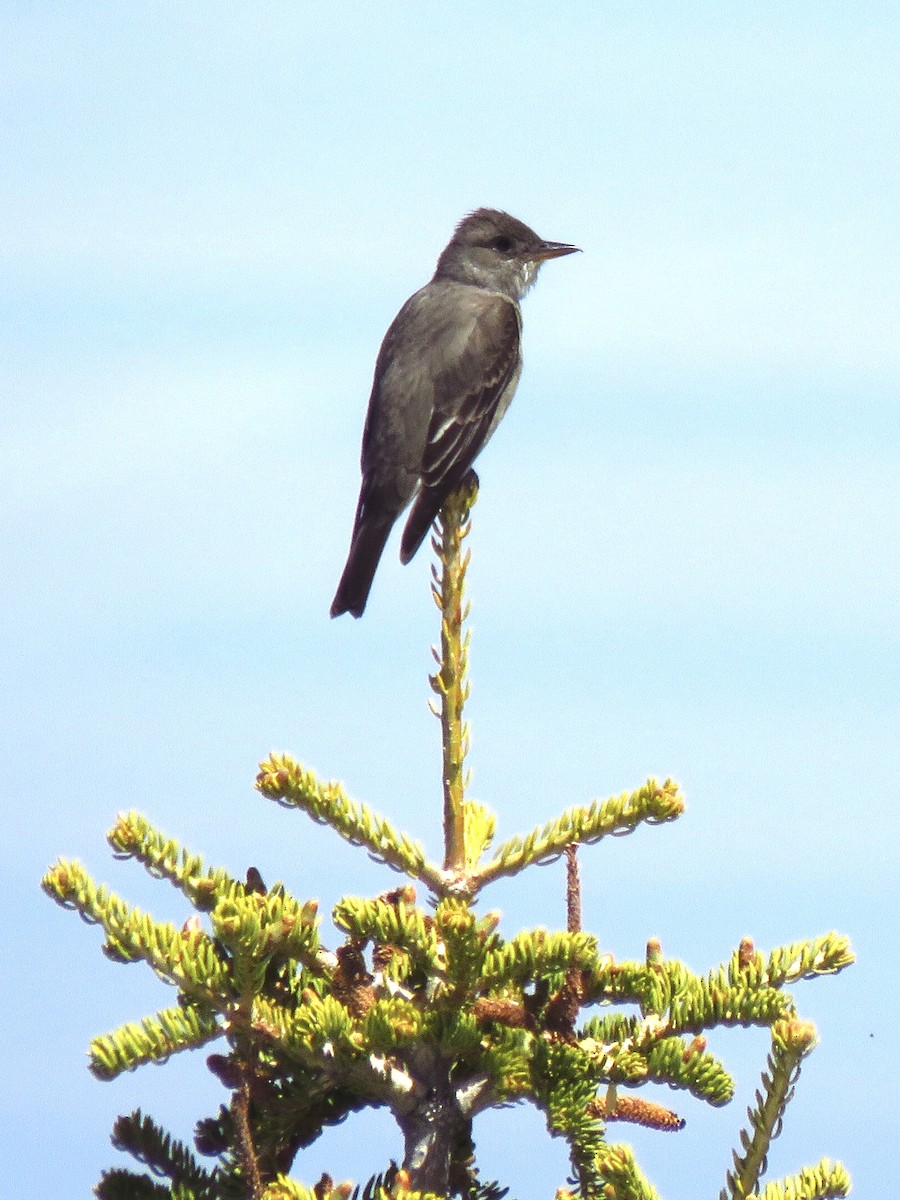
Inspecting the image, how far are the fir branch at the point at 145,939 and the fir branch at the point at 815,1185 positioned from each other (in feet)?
3.97

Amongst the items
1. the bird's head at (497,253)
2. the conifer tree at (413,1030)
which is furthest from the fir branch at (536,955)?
the bird's head at (497,253)

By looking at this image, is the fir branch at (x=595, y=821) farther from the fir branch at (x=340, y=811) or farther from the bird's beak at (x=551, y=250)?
the bird's beak at (x=551, y=250)

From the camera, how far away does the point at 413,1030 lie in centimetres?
298

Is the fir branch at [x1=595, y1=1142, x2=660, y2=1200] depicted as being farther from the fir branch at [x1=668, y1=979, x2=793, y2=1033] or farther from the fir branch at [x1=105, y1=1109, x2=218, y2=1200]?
the fir branch at [x1=105, y1=1109, x2=218, y2=1200]

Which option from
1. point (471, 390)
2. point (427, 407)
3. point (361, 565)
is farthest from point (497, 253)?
point (361, 565)

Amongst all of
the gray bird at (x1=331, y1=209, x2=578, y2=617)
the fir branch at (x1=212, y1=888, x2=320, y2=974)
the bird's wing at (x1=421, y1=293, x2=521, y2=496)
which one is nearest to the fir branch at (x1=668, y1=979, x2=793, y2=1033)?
the fir branch at (x1=212, y1=888, x2=320, y2=974)

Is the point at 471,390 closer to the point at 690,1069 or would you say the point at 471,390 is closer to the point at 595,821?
the point at 595,821

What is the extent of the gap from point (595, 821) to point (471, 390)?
509 centimetres

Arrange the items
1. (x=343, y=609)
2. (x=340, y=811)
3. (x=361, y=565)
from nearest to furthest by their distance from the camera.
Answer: (x=340, y=811) → (x=343, y=609) → (x=361, y=565)

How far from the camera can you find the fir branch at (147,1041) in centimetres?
290

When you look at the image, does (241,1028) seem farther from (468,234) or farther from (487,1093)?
(468,234)

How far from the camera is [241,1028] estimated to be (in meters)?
3.01

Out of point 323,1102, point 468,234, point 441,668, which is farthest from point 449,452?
point 323,1102

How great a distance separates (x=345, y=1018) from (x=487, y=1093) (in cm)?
46
